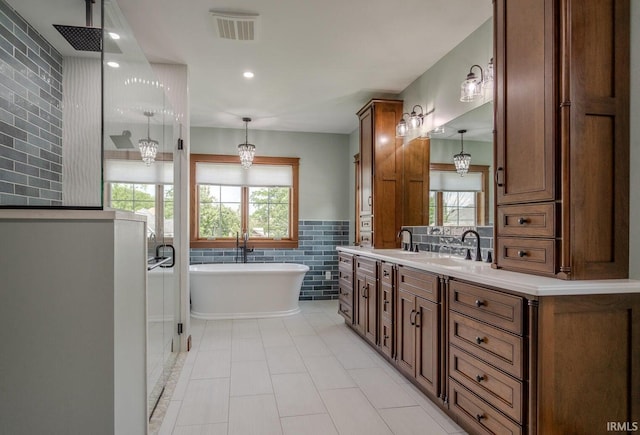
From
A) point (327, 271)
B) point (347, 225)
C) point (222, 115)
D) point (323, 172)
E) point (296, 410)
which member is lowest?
point (296, 410)

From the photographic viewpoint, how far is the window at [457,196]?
2863mm

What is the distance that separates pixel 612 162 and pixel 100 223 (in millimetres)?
2135

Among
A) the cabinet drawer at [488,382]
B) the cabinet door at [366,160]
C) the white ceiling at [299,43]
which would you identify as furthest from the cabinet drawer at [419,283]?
the white ceiling at [299,43]

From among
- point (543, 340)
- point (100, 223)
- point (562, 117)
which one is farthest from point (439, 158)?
point (100, 223)

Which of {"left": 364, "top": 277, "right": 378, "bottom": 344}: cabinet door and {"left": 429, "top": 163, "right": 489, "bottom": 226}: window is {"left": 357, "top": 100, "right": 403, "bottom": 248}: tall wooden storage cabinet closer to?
{"left": 429, "top": 163, "right": 489, "bottom": 226}: window

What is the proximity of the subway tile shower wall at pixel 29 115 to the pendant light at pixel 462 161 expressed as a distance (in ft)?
8.94

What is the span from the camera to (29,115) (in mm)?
1780

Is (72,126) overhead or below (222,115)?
below

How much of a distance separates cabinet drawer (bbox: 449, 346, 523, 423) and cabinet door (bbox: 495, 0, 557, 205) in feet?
2.82

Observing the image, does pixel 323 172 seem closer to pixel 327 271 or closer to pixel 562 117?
pixel 327 271

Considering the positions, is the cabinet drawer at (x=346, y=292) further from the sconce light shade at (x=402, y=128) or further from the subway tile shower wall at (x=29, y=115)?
the subway tile shower wall at (x=29, y=115)

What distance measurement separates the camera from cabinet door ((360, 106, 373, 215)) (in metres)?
4.28

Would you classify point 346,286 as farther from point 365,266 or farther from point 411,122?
point 411,122

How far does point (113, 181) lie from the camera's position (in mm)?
1693
